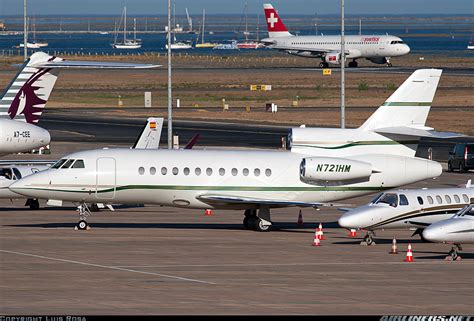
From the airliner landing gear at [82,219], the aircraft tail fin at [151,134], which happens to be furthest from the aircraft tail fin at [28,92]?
the airliner landing gear at [82,219]

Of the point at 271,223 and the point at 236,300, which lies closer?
the point at 236,300

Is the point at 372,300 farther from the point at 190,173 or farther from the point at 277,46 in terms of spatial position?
the point at 277,46

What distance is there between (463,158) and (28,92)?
26.5 meters

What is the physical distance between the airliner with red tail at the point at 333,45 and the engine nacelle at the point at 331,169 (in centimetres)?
10875

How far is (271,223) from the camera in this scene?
41406 mm

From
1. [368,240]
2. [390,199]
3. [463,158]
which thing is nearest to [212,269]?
[368,240]

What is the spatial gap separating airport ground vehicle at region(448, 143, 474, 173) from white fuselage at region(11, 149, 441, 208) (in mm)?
21795

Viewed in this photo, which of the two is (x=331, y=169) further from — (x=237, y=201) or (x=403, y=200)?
(x=403, y=200)

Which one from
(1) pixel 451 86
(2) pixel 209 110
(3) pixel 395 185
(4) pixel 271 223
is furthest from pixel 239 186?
(1) pixel 451 86

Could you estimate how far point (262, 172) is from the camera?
41406 millimetres

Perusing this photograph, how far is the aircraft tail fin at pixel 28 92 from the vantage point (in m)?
45.2

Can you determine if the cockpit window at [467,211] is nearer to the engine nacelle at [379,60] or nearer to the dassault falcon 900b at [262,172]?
the dassault falcon 900b at [262,172]

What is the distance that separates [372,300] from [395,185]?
609 inches

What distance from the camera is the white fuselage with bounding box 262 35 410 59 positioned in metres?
153
